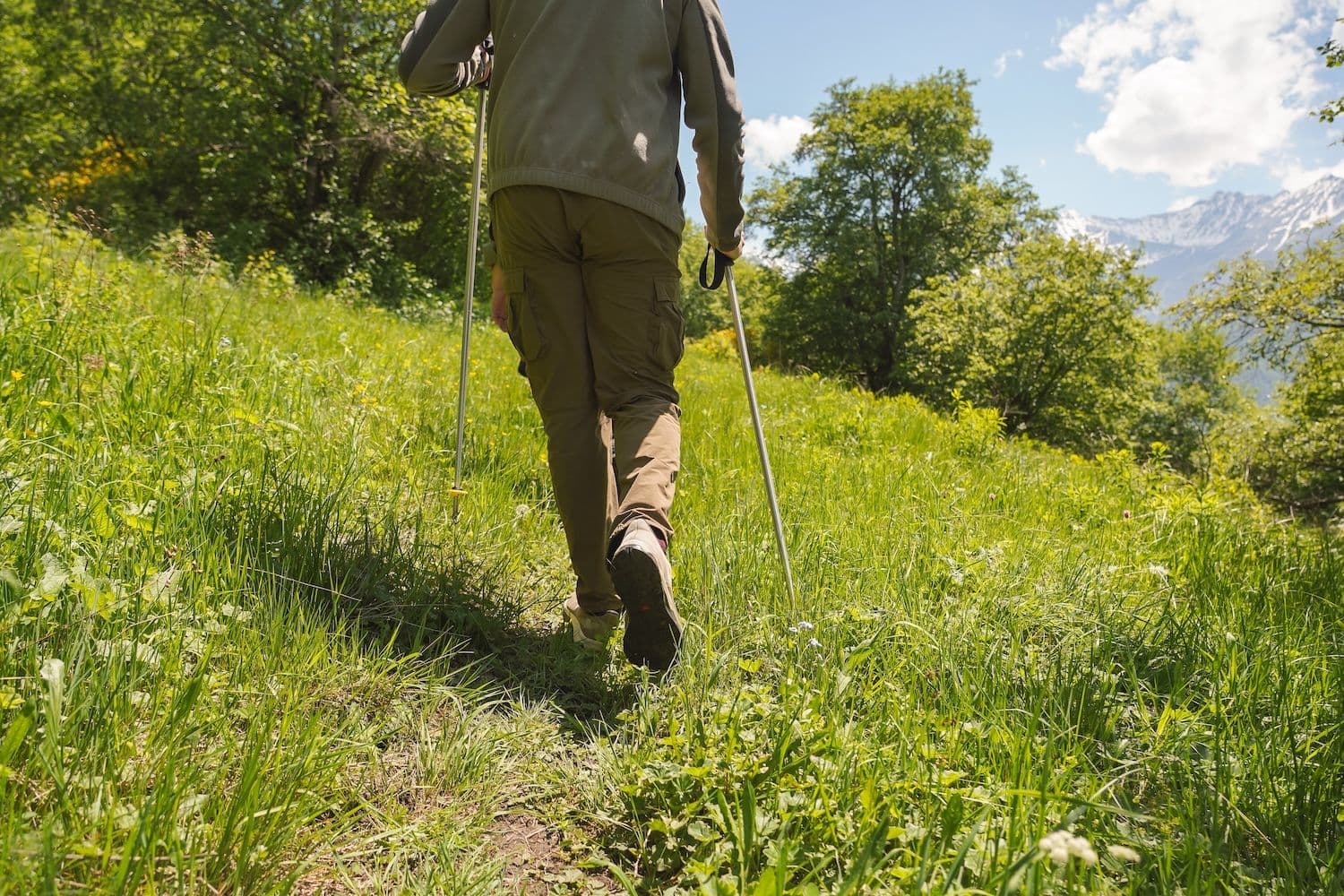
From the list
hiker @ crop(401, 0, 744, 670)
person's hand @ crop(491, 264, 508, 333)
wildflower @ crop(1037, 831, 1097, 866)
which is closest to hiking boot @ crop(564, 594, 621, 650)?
hiker @ crop(401, 0, 744, 670)

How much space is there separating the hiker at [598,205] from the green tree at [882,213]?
91.6 feet

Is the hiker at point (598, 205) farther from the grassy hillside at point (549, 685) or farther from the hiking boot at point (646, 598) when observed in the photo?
the grassy hillside at point (549, 685)

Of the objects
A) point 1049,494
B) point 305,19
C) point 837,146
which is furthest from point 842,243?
point 1049,494

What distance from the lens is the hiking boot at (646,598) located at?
201 cm

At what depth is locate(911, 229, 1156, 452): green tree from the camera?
2022 centimetres

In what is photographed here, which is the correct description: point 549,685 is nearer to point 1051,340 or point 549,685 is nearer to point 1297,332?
point 1297,332

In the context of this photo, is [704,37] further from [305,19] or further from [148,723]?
[305,19]

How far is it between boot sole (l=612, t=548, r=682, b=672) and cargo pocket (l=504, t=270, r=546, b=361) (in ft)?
2.67

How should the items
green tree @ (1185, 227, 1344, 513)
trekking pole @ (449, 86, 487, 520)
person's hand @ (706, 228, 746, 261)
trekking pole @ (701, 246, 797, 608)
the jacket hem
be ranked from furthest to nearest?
green tree @ (1185, 227, 1344, 513), trekking pole @ (449, 86, 487, 520), person's hand @ (706, 228, 746, 261), trekking pole @ (701, 246, 797, 608), the jacket hem

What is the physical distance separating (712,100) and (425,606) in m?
1.89

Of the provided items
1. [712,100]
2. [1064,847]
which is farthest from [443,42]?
[1064,847]

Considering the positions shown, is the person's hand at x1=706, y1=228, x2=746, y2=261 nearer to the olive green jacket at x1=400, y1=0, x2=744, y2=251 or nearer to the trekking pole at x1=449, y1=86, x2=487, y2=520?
the olive green jacket at x1=400, y1=0, x2=744, y2=251

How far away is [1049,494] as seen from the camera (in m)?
4.29

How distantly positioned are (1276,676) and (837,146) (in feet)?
107
